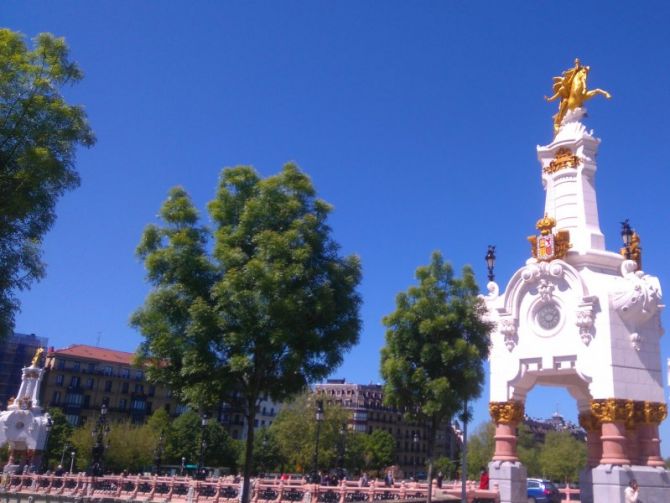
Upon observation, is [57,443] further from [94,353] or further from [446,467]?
[446,467]

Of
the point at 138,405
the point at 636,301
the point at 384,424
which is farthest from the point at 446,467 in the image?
the point at 636,301

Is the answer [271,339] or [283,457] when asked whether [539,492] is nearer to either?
[271,339]

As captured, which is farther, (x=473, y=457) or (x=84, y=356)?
(x=84, y=356)

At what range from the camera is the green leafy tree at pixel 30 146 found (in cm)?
1183

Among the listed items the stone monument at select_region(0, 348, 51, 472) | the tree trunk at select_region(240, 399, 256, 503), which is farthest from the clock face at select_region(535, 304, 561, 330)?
the stone monument at select_region(0, 348, 51, 472)

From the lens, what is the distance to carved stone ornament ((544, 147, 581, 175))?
25198 mm

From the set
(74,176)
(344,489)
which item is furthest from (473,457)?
(74,176)

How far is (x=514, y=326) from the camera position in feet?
76.7

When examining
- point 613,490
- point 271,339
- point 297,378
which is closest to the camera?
point 271,339

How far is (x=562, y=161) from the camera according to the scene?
25469 millimetres

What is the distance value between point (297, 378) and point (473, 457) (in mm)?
64166

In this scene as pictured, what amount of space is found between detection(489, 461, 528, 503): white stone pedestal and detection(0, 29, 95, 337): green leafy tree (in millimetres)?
16943

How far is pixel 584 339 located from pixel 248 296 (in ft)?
39.9

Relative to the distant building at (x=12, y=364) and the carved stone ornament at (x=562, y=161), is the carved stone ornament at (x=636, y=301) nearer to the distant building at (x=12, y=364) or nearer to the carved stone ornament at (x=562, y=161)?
the carved stone ornament at (x=562, y=161)
